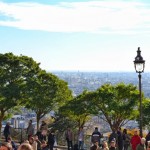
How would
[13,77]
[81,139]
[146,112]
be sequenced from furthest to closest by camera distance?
[13,77] → [146,112] → [81,139]

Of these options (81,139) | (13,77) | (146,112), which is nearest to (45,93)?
(13,77)

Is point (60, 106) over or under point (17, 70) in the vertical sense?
under

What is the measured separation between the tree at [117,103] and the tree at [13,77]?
6.22 m

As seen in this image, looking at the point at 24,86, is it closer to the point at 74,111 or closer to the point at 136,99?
the point at 74,111

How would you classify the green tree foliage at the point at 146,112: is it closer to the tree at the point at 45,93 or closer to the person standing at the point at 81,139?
the tree at the point at 45,93

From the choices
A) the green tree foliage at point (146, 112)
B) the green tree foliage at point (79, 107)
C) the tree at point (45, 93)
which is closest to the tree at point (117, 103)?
the green tree foliage at point (79, 107)

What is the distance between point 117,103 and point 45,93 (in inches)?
270

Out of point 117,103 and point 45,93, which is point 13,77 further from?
point 117,103

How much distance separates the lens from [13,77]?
40.7 m

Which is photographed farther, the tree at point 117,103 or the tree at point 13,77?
the tree at point 13,77

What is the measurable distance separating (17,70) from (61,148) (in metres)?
15.8

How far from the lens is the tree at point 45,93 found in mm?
39656

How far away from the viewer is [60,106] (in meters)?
41.1

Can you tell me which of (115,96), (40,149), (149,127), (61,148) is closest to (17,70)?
(115,96)
